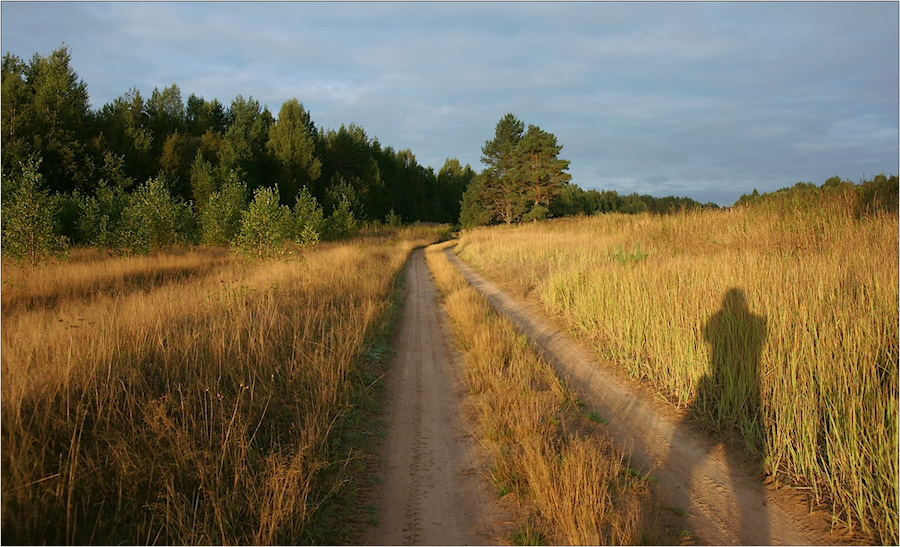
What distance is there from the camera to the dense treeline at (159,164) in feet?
72.0

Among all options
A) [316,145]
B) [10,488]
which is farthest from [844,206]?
[316,145]

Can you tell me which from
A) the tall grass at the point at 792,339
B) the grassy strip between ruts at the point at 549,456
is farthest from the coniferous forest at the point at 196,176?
the grassy strip between ruts at the point at 549,456

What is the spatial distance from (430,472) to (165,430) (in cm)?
215

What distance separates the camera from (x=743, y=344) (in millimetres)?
5117

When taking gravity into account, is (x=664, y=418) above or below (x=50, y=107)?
below

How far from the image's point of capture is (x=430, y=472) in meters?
4.04

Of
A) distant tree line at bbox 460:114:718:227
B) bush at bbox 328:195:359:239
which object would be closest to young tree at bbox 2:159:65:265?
bush at bbox 328:195:359:239

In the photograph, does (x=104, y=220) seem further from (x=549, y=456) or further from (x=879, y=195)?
(x=879, y=195)

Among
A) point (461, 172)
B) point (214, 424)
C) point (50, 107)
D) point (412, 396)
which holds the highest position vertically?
point (461, 172)

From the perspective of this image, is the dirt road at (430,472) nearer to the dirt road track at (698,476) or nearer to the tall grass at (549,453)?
the tall grass at (549,453)

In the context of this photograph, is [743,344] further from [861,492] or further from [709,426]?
[861,492]

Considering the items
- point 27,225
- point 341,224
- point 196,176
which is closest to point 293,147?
point 196,176

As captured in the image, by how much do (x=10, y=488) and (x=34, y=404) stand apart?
0.92 meters

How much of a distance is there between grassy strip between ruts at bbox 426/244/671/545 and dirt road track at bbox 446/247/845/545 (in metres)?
0.30
